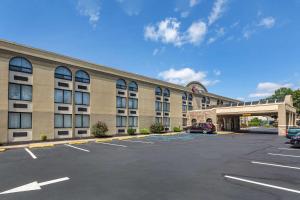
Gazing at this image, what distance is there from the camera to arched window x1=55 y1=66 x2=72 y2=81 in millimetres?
24719

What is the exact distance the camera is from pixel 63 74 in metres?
25.2

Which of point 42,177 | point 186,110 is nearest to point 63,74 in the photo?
point 42,177

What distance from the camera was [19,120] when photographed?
21469 mm

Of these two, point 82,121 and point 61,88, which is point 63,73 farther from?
point 82,121

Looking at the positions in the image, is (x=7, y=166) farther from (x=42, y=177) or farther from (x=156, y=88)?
(x=156, y=88)

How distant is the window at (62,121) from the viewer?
24297mm

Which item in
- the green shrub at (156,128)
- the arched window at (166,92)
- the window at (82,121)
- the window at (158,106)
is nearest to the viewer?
the window at (82,121)

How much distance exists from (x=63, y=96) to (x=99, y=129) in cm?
558

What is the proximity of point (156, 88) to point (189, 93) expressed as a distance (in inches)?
397

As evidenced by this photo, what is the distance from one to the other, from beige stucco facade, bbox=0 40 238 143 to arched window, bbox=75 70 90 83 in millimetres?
358

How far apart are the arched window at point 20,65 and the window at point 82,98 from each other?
5.66 metres

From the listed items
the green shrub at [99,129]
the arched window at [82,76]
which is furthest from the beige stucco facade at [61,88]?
the green shrub at [99,129]

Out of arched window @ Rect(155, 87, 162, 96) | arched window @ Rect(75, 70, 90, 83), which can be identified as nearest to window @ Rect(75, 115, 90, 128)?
arched window @ Rect(75, 70, 90, 83)

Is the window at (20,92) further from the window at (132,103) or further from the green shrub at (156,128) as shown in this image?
the green shrub at (156,128)
